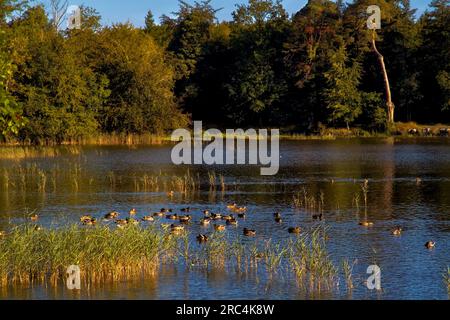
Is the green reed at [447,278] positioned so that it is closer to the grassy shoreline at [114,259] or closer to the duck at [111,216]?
the grassy shoreline at [114,259]

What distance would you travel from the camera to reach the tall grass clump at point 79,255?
52.3 ft

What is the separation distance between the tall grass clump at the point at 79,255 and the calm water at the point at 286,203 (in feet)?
1.73

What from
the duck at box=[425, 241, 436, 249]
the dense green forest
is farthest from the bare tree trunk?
the duck at box=[425, 241, 436, 249]

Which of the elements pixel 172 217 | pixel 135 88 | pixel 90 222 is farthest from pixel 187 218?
pixel 135 88

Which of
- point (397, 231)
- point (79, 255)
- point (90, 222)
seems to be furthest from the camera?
point (90, 222)

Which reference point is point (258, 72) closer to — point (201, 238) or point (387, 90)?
point (387, 90)

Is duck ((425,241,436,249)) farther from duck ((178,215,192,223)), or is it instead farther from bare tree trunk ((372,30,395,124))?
bare tree trunk ((372,30,395,124))

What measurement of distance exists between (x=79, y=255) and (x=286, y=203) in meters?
13.5

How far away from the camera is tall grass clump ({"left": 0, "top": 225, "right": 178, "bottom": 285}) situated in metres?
16.0

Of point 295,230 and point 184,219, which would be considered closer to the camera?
point 295,230

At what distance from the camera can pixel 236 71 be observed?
82250mm

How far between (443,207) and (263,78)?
5353 cm

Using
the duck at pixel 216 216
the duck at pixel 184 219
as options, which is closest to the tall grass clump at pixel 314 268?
the duck at pixel 184 219
